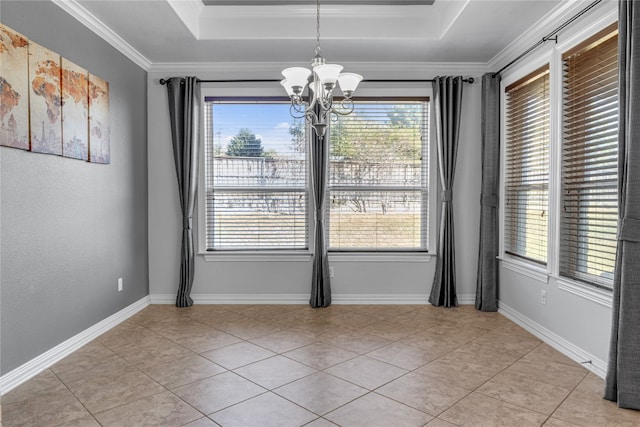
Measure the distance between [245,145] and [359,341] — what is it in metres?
2.42

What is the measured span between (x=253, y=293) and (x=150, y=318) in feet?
3.55

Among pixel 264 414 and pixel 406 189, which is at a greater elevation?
pixel 406 189

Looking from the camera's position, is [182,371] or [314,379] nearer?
[314,379]

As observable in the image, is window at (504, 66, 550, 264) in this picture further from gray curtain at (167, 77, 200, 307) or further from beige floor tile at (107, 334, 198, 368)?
gray curtain at (167, 77, 200, 307)

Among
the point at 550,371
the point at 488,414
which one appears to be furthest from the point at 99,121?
the point at 550,371

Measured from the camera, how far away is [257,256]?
4590mm

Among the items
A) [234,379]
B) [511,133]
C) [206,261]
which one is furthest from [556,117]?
[206,261]

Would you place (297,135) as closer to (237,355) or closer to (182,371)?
(237,355)

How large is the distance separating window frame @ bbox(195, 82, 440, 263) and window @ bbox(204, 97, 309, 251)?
7 cm

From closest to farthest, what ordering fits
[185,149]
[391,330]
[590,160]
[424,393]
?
[424,393] < [590,160] < [391,330] < [185,149]

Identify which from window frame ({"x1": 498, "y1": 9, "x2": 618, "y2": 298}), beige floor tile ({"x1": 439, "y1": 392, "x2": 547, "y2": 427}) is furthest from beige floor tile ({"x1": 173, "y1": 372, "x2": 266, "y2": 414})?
window frame ({"x1": 498, "y1": 9, "x2": 618, "y2": 298})

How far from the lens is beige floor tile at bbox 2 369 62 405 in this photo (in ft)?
8.00

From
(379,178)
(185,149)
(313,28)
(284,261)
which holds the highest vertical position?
(313,28)

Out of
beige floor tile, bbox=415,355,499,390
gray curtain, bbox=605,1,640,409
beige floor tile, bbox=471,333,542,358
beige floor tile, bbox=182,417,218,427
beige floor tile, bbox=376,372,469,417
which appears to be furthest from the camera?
beige floor tile, bbox=471,333,542,358
